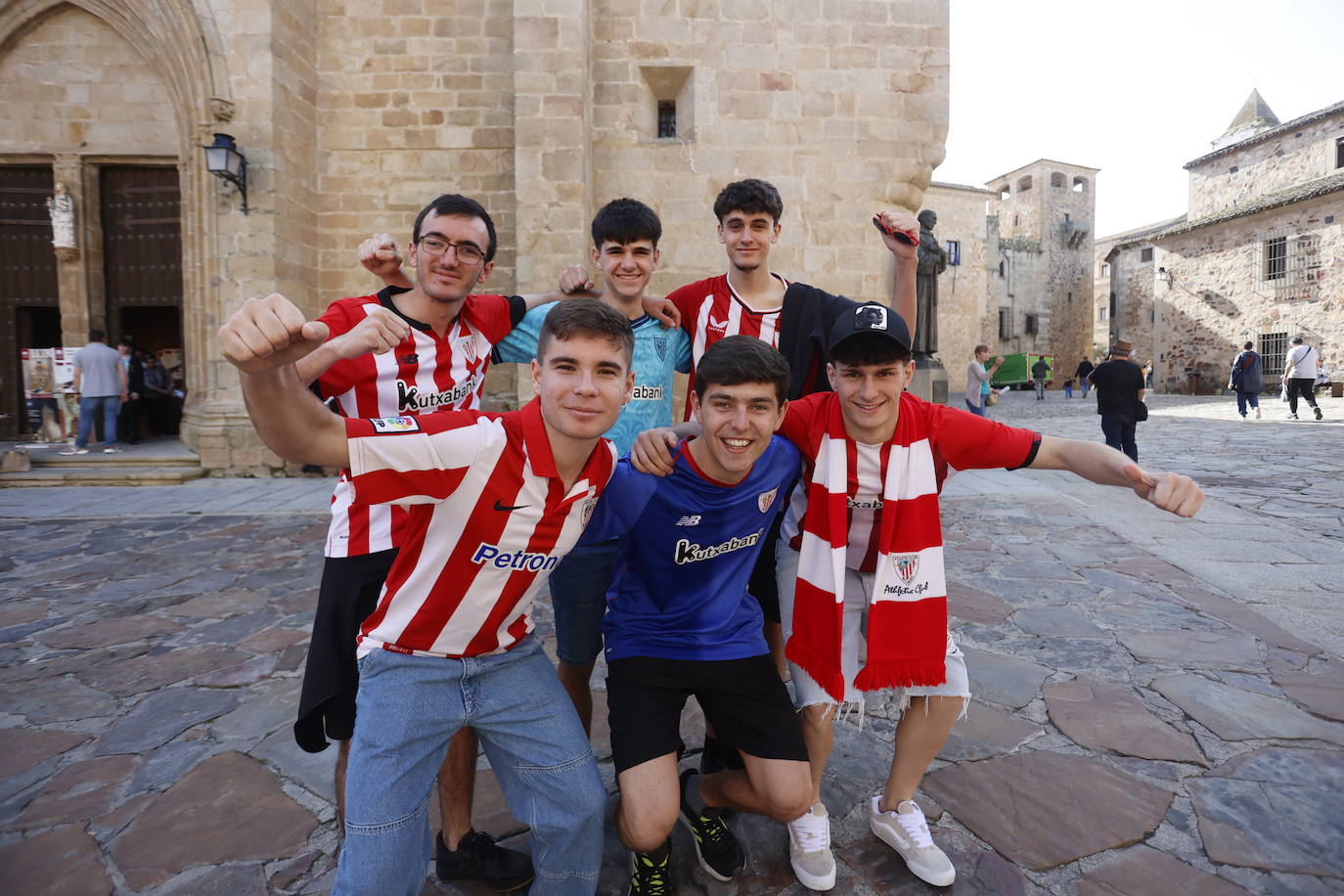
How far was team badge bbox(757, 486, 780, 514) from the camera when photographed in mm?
1909

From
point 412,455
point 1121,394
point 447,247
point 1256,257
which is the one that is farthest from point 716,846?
point 1256,257

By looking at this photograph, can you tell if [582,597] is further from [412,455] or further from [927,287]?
[927,287]

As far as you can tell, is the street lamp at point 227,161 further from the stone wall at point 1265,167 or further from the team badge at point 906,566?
the stone wall at point 1265,167

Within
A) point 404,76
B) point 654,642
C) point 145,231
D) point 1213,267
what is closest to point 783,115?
point 404,76

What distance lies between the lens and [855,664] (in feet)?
6.24

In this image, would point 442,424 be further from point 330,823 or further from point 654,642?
point 330,823

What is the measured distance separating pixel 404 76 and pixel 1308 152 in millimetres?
30959

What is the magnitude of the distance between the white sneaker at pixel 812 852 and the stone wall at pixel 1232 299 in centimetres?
2791

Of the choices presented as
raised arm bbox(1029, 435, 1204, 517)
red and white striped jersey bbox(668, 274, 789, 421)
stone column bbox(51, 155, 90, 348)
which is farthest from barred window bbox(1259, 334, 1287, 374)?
stone column bbox(51, 155, 90, 348)

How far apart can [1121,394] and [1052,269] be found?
117ft

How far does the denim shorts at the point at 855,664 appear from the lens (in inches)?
72.7

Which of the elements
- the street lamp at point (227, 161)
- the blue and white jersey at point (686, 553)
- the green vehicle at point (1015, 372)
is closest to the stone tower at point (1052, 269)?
the green vehicle at point (1015, 372)

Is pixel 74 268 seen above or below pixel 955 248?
below

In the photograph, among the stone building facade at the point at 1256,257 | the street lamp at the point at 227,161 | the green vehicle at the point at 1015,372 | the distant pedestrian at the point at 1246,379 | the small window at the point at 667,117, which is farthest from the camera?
the green vehicle at the point at 1015,372
